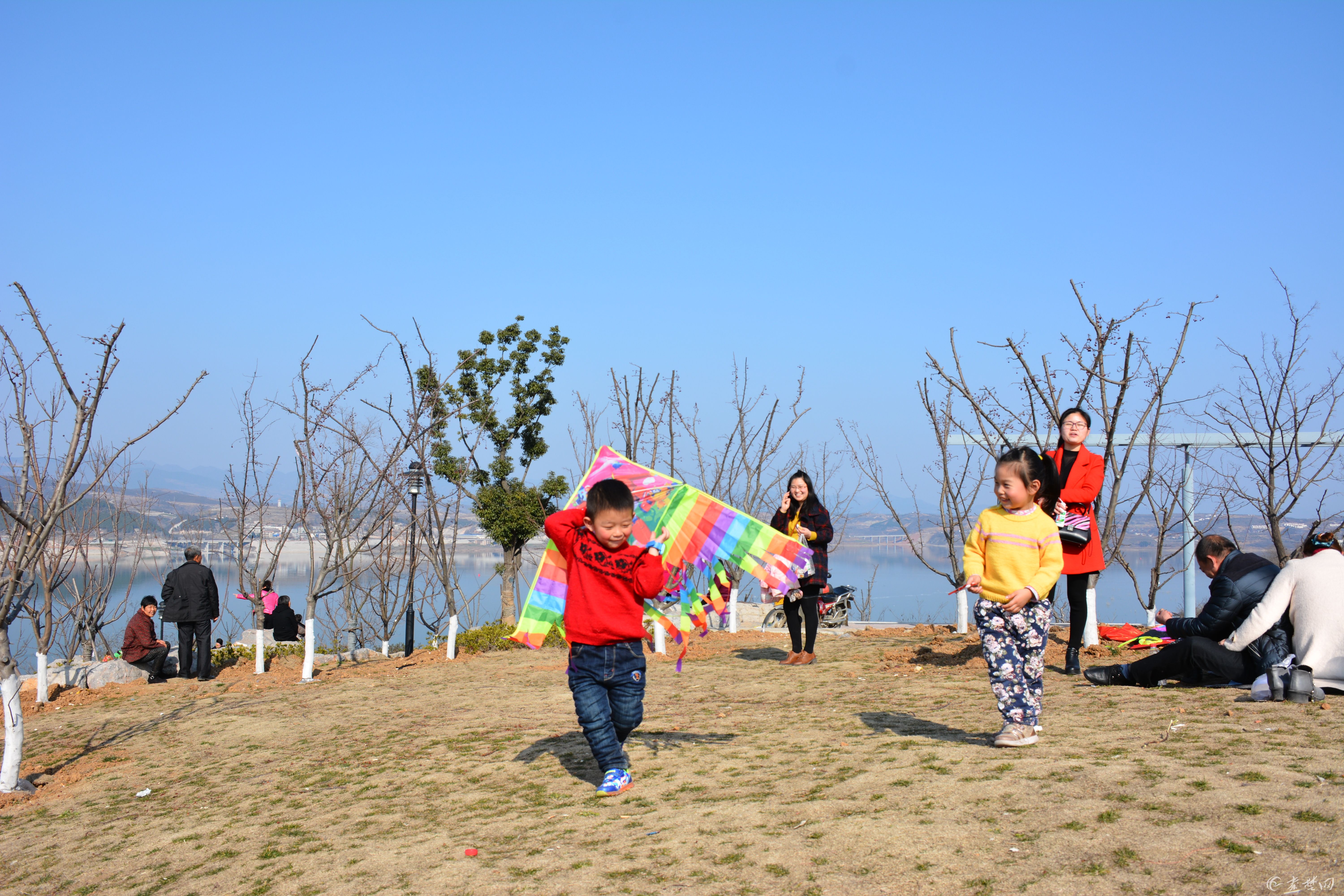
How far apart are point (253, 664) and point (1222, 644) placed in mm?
12136

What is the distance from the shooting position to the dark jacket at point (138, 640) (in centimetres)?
1191

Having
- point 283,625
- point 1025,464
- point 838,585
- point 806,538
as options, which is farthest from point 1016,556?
point 283,625


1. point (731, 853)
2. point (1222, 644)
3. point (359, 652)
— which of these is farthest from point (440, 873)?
point (359, 652)

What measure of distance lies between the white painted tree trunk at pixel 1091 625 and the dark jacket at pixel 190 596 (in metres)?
10.4

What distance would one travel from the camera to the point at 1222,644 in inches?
242

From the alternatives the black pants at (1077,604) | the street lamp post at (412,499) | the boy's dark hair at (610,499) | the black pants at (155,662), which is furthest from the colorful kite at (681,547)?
the street lamp post at (412,499)

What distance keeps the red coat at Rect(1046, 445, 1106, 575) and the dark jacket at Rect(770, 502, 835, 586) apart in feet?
8.08

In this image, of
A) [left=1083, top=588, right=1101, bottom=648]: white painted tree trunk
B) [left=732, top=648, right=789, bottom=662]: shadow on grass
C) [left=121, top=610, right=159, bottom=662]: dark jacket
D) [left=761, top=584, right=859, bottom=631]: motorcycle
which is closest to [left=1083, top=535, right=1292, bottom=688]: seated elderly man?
[left=1083, top=588, right=1101, bottom=648]: white painted tree trunk

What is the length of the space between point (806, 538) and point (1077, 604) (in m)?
2.62

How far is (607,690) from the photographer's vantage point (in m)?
A: 4.77

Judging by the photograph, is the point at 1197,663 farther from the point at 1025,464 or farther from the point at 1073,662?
the point at 1025,464

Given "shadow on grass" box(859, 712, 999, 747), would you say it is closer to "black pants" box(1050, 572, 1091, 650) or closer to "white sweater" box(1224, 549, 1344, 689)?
"black pants" box(1050, 572, 1091, 650)

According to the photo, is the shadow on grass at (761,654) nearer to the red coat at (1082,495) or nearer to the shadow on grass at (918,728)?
the shadow on grass at (918,728)

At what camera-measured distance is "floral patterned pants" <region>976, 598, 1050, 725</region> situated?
4824 millimetres
